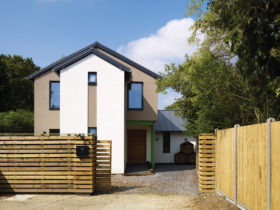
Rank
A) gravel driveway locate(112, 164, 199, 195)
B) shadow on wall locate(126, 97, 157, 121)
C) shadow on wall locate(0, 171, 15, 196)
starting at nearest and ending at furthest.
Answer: shadow on wall locate(0, 171, 15, 196)
gravel driveway locate(112, 164, 199, 195)
shadow on wall locate(126, 97, 157, 121)

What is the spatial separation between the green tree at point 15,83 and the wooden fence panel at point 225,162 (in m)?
26.6

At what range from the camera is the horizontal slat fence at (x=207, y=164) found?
10.0 metres

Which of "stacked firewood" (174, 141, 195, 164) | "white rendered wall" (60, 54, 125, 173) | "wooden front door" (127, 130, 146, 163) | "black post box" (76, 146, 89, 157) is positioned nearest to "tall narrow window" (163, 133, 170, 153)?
"stacked firewood" (174, 141, 195, 164)

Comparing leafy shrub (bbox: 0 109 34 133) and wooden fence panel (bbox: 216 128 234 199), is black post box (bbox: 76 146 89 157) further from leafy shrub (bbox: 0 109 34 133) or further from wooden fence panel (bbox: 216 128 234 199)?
leafy shrub (bbox: 0 109 34 133)

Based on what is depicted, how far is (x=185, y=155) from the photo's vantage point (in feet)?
73.4

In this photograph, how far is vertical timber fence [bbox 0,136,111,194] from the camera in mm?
9773

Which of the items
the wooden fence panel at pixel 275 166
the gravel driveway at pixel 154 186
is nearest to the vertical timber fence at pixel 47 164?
the gravel driveway at pixel 154 186

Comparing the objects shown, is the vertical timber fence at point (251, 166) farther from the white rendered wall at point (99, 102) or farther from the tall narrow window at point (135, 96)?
the tall narrow window at point (135, 96)

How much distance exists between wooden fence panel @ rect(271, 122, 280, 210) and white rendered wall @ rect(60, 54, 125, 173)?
10692 millimetres

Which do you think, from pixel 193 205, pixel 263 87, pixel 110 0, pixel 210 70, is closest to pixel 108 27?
pixel 110 0

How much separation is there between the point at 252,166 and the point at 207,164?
3750mm

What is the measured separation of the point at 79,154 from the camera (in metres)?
9.77

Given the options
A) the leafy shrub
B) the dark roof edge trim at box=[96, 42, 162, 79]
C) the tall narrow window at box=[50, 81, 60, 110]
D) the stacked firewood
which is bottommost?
the stacked firewood

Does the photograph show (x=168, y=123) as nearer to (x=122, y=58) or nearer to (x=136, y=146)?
(x=136, y=146)
